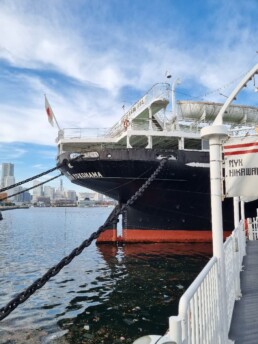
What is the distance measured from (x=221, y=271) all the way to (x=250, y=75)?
2.78m

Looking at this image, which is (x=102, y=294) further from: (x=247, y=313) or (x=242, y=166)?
(x=242, y=166)

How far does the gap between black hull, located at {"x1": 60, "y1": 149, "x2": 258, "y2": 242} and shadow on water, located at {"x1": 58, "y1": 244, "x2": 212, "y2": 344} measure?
101 inches

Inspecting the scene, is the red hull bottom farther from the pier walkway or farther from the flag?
the pier walkway

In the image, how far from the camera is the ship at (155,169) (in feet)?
60.7

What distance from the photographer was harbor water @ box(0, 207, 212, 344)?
25.3 feet

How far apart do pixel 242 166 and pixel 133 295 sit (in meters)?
7.70

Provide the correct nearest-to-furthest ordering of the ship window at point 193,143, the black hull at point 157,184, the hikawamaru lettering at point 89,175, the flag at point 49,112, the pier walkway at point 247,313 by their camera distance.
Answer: the pier walkway at point 247,313, the black hull at point 157,184, the hikawamaru lettering at point 89,175, the flag at point 49,112, the ship window at point 193,143

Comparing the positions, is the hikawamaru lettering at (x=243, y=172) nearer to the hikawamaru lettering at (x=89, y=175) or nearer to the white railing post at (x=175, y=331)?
the white railing post at (x=175, y=331)

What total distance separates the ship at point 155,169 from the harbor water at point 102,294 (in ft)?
5.84

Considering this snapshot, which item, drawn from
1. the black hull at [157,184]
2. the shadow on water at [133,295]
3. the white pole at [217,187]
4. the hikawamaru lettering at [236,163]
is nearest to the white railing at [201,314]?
the white pole at [217,187]

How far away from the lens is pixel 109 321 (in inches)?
328

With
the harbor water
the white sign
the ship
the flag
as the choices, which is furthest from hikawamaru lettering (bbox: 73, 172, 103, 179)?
the white sign

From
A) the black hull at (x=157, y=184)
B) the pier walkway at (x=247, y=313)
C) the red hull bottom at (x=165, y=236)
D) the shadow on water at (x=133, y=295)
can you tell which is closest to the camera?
the pier walkway at (x=247, y=313)

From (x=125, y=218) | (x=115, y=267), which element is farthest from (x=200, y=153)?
(x=115, y=267)
